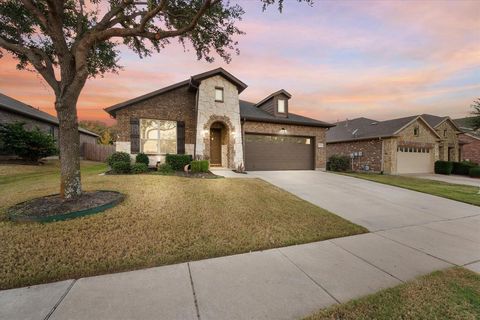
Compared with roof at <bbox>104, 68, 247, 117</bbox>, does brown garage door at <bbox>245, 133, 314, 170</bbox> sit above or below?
below

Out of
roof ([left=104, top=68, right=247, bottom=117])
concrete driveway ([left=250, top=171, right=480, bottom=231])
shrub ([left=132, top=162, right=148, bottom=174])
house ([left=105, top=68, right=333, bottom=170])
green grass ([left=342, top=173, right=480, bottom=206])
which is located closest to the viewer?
concrete driveway ([left=250, top=171, right=480, bottom=231])

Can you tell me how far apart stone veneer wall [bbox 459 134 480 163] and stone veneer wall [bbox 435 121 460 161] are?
3359mm

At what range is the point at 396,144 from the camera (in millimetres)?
17828

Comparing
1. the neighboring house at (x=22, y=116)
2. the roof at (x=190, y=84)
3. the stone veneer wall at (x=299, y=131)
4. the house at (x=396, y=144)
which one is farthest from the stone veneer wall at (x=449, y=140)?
the neighboring house at (x=22, y=116)

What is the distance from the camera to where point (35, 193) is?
616 cm

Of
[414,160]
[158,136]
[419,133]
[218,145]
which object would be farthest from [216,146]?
[419,133]

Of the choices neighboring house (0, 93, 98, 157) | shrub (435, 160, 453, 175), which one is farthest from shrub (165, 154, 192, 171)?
shrub (435, 160, 453, 175)

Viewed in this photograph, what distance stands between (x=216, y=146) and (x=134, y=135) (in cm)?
502

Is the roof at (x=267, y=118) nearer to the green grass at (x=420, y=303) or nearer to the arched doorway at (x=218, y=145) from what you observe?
the arched doorway at (x=218, y=145)

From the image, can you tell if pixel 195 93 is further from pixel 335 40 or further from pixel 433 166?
pixel 433 166

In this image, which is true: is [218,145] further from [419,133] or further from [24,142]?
[419,133]

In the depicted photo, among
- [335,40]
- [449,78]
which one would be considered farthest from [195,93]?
[449,78]

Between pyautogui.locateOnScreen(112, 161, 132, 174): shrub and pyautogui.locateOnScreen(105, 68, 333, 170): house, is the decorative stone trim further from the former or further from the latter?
pyautogui.locateOnScreen(112, 161, 132, 174): shrub

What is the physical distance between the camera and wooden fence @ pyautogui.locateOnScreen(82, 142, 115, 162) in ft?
72.4
